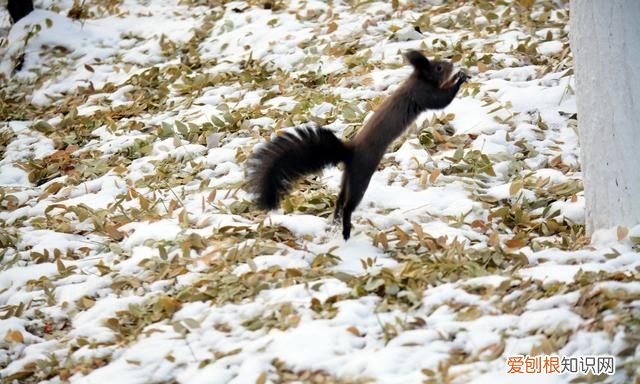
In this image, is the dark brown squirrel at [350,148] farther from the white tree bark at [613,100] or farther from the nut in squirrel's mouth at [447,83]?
the white tree bark at [613,100]

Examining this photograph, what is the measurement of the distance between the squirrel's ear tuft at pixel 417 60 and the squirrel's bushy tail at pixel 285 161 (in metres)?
0.61

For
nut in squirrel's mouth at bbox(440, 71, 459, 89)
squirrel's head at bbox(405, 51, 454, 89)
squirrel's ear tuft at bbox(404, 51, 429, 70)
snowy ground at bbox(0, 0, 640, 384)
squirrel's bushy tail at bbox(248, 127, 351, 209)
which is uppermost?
squirrel's ear tuft at bbox(404, 51, 429, 70)

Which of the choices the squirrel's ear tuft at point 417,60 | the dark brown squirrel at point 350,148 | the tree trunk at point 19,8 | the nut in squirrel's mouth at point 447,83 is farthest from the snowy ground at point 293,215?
the squirrel's ear tuft at point 417,60

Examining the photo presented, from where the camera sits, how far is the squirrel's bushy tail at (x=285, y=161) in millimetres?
3877

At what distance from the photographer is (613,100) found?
3777 millimetres

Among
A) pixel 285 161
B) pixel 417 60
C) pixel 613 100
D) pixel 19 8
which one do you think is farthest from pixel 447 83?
pixel 19 8

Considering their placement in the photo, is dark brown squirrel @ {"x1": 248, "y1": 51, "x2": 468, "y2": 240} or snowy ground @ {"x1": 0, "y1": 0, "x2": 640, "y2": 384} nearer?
snowy ground @ {"x1": 0, "y1": 0, "x2": 640, "y2": 384}

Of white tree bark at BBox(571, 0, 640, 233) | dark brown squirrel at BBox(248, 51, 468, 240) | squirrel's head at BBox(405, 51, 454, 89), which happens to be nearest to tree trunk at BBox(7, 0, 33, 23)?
dark brown squirrel at BBox(248, 51, 468, 240)

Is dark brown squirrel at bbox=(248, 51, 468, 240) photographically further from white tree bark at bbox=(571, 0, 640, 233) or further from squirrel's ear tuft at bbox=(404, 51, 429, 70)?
white tree bark at bbox=(571, 0, 640, 233)

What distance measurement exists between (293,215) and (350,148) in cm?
55

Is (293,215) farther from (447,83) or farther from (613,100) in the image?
(613,100)

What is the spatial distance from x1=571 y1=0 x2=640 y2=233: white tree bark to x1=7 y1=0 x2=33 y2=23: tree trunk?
218 inches

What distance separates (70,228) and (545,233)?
2652 mm

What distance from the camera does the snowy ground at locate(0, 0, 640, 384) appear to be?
319cm
